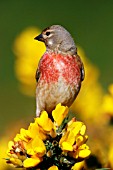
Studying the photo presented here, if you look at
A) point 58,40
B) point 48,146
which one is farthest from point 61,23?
point 48,146

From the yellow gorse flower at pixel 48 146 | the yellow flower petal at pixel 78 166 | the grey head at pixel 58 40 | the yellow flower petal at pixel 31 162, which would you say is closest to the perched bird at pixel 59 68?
the grey head at pixel 58 40

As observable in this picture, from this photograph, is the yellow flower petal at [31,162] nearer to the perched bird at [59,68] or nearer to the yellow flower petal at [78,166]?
the yellow flower petal at [78,166]

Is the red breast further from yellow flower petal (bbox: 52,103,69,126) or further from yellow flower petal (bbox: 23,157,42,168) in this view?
yellow flower petal (bbox: 23,157,42,168)

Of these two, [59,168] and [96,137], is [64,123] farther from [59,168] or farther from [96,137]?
[96,137]

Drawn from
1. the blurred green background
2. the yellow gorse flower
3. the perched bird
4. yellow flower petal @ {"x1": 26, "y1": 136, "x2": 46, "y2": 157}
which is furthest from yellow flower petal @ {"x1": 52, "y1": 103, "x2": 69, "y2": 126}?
the blurred green background

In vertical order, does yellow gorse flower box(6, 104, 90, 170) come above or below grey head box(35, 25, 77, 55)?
below

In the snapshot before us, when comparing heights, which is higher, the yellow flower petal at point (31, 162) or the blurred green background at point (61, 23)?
the blurred green background at point (61, 23)
